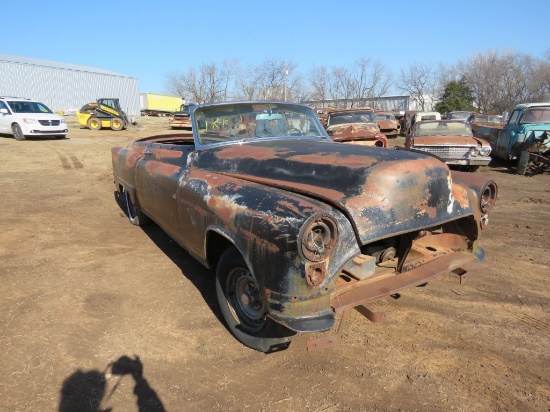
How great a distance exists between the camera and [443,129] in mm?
11375

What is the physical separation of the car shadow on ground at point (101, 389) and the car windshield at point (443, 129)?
10.6 metres

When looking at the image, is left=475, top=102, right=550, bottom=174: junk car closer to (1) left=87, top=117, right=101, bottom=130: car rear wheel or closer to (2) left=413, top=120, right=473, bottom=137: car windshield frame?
(2) left=413, top=120, right=473, bottom=137: car windshield frame

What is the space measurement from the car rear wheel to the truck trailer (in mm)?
25120

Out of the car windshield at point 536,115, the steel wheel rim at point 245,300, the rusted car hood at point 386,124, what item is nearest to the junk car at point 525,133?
the car windshield at point 536,115

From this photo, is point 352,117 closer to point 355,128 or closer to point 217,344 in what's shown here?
point 355,128

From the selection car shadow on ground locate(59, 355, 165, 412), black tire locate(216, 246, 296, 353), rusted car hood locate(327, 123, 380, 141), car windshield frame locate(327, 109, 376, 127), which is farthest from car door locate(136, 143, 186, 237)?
car windshield frame locate(327, 109, 376, 127)

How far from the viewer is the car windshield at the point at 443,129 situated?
11.2 meters

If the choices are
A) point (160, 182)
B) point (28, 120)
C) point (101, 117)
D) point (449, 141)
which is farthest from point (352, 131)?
point (101, 117)

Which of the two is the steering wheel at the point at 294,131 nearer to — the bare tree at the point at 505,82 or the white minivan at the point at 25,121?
the white minivan at the point at 25,121

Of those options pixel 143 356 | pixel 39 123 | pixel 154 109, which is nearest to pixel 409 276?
pixel 143 356

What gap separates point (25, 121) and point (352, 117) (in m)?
13.3

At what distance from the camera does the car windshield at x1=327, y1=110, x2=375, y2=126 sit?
12.6 m

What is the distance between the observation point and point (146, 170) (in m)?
4.57

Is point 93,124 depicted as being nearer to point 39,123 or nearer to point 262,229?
point 39,123
